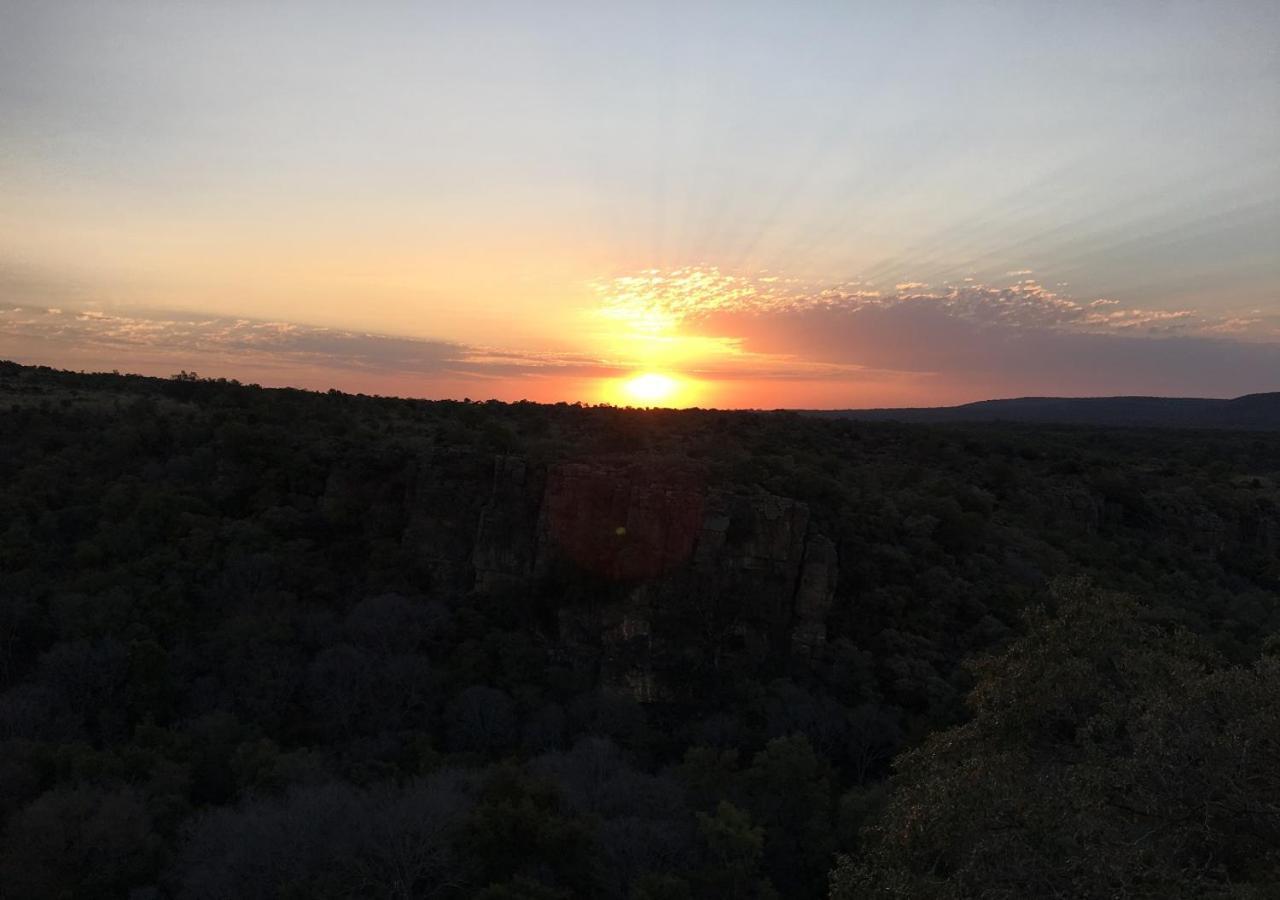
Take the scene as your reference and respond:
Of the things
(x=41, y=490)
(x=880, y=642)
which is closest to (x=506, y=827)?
(x=880, y=642)

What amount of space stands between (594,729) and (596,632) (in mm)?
3947

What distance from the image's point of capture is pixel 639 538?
2602 cm

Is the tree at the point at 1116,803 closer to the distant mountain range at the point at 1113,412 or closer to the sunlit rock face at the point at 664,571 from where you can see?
the sunlit rock face at the point at 664,571

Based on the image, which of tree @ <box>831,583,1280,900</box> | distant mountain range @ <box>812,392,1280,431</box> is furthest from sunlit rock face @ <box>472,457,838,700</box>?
distant mountain range @ <box>812,392,1280,431</box>

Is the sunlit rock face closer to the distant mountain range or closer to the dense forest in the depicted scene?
the dense forest

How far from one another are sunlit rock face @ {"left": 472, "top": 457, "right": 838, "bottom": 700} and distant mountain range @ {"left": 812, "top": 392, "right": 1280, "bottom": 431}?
83732 mm

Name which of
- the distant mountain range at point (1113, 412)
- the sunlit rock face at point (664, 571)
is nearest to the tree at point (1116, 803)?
the sunlit rock face at point (664, 571)

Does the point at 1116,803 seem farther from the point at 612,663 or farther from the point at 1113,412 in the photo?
the point at 1113,412

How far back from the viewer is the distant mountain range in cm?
10788

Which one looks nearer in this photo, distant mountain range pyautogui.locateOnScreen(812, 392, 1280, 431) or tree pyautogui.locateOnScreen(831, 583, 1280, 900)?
tree pyautogui.locateOnScreen(831, 583, 1280, 900)

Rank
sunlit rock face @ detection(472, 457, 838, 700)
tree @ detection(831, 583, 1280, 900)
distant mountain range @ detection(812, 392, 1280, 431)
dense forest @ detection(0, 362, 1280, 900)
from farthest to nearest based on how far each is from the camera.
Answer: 1. distant mountain range @ detection(812, 392, 1280, 431)
2. sunlit rock face @ detection(472, 457, 838, 700)
3. dense forest @ detection(0, 362, 1280, 900)
4. tree @ detection(831, 583, 1280, 900)

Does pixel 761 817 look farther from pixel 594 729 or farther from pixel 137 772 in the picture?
pixel 137 772

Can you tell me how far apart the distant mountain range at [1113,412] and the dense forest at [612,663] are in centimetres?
7813

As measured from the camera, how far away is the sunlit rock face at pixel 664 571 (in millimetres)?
24797
